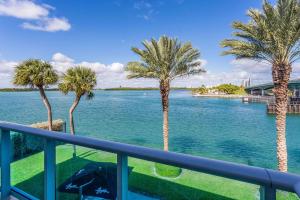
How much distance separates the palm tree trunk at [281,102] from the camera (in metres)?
13.6

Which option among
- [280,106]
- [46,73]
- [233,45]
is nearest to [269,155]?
[280,106]

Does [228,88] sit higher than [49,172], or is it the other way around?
[228,88]

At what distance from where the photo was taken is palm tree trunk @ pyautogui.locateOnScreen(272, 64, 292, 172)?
13633 mm

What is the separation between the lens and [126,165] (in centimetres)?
156

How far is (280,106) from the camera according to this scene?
46.6 ft

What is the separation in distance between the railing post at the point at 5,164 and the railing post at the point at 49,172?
0.68 m

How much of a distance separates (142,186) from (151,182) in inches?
3.2

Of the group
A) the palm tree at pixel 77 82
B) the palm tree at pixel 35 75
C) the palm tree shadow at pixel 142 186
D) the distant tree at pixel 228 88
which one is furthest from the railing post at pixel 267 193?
the distant tree at pixel 228 88

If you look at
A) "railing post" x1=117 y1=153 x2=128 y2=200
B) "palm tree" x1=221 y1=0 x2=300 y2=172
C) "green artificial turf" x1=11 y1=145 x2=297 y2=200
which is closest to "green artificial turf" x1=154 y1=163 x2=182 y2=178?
"green artificial turf" x1=11 y1=145 x2=297 y2=200

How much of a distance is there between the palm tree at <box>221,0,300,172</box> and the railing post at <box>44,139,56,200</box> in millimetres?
14065

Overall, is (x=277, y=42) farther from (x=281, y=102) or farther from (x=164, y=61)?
(x=164, y=61)

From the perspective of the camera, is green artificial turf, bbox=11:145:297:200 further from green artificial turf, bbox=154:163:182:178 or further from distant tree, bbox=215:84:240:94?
distant tree, bbox=215:84:240:94

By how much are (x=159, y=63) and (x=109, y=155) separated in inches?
678

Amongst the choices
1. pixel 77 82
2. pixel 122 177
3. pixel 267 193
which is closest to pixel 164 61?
pixel 77 82
